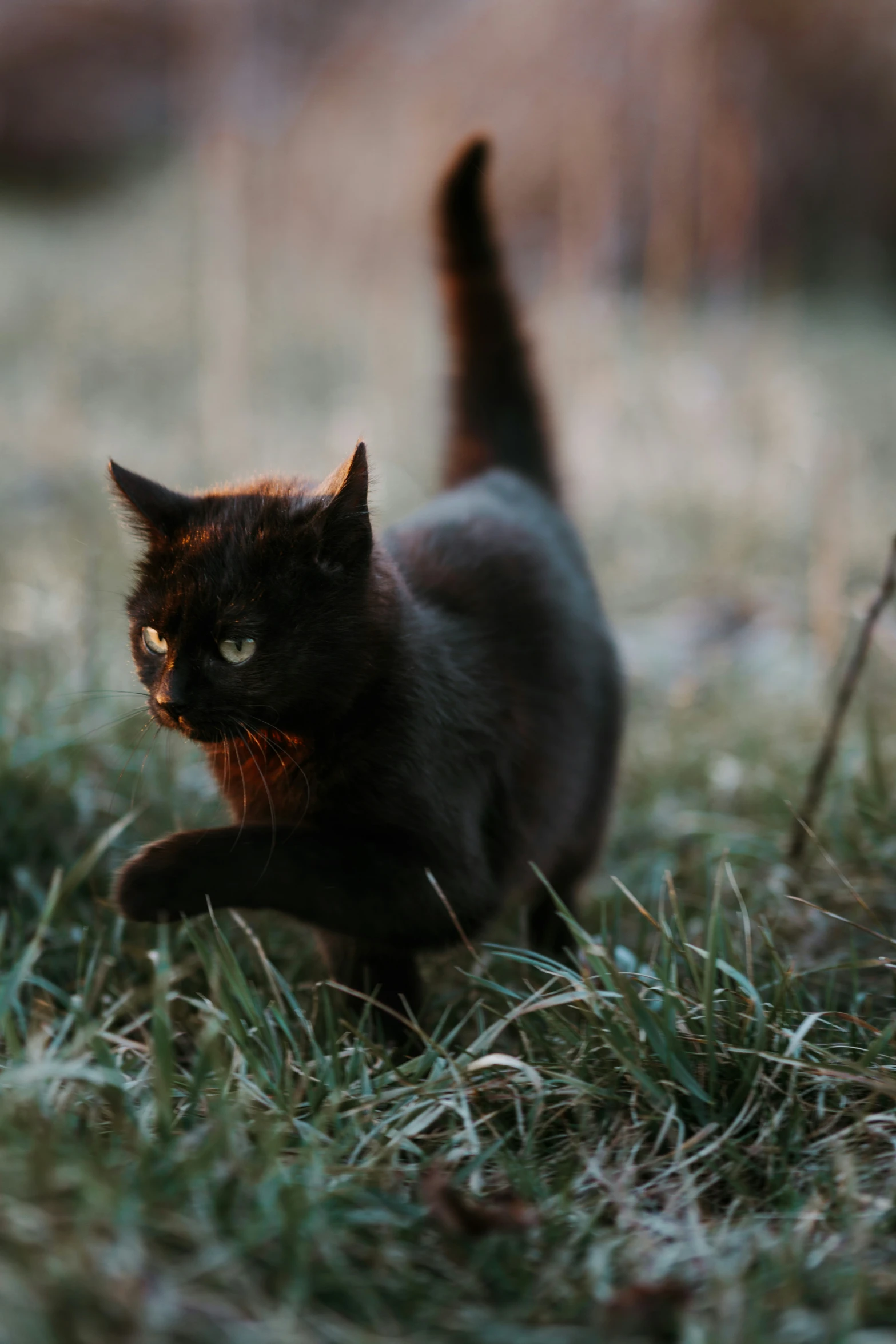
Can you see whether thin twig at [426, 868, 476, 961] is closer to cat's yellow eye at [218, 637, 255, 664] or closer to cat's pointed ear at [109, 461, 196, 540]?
cat's yellow eye at [218, 637, 255, 664]

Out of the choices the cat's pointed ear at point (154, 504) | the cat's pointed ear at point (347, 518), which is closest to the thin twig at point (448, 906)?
the cat's pointed ear at point (347, 518)

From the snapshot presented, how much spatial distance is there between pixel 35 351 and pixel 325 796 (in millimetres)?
6026

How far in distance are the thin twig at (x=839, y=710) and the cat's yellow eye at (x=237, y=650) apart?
3.23 feet

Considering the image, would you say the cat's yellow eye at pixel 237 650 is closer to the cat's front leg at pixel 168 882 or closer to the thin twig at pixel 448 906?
the cat's front leg at pixel 168 882

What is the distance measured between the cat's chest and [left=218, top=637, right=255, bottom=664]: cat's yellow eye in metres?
0.11

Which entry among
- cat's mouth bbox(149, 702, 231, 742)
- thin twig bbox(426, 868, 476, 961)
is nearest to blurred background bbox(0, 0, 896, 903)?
cat's mouth bbox(149, 702, 231, 742)

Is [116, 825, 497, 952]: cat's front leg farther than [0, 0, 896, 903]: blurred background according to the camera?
No

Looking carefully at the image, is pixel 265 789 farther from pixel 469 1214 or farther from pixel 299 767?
pixel 469 1214

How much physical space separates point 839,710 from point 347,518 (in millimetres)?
1026

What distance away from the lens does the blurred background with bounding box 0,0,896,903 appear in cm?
336

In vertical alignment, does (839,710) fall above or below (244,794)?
below

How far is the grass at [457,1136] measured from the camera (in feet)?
3.07

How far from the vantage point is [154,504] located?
161cm

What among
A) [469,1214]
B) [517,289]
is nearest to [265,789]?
[469,1214]
